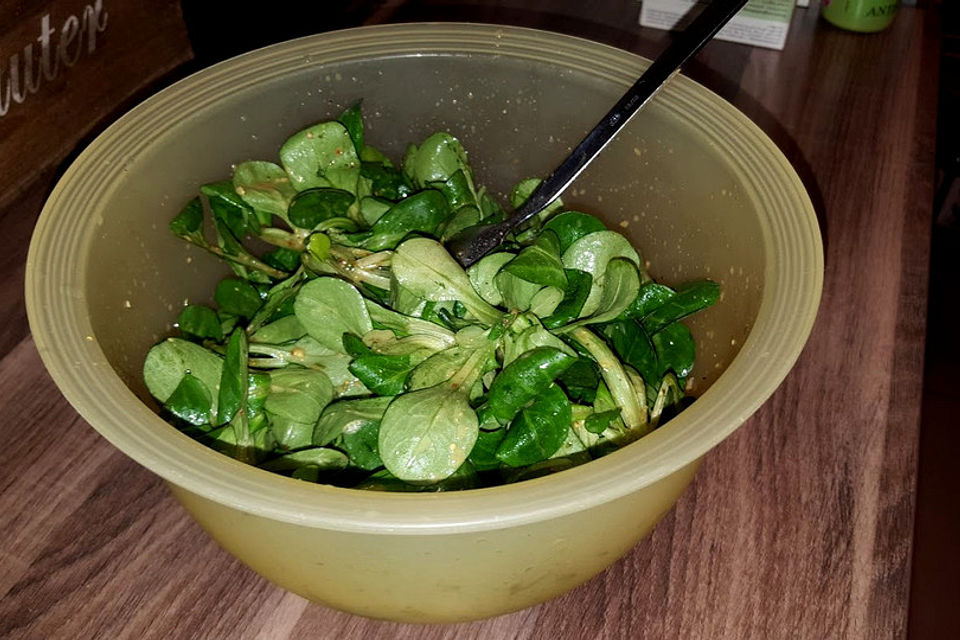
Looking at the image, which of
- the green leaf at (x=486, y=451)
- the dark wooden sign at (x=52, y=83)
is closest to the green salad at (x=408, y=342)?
the green leaf at (x=486, y=451)

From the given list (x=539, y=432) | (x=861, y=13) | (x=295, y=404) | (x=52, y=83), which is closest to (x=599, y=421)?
(x=539, y=432)

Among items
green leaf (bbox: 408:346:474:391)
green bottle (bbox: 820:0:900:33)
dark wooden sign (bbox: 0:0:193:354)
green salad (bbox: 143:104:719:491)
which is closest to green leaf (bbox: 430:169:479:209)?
green salad (bbox: 143:104:719:491)

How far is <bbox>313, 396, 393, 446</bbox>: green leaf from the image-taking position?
1.24ft

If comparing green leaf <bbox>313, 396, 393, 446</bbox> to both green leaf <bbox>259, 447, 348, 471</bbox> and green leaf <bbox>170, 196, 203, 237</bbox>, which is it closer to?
green leaf <bbox>259, 447, 348, 471</bbox>

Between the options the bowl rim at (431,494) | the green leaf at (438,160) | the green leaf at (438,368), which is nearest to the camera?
the bowl rim at (431,494)

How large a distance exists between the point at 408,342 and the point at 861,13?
1.81 ft

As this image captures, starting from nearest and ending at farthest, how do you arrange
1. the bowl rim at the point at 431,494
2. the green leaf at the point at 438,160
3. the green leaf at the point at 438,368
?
the bowl rim at the point at 431,494
the green leaf at the point at 438,368
the green leaf at the point at 438,160

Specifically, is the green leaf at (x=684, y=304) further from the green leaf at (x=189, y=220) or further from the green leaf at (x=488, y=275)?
the green leaf at (x=189, y=220)

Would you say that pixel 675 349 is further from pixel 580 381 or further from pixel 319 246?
pixel 319 246

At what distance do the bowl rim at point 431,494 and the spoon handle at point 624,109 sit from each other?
0.01 metres

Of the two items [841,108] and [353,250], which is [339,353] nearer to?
[353,250]

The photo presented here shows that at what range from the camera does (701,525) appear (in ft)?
1.44

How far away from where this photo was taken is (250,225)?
0.48 metres

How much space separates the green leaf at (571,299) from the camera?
405 mm
